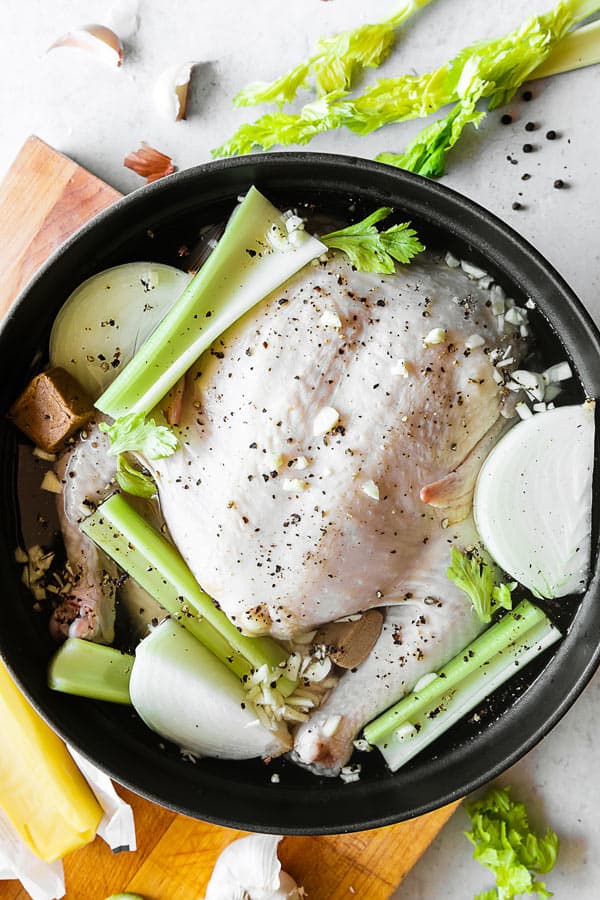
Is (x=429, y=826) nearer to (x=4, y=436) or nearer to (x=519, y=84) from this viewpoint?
(x=4, y=436)

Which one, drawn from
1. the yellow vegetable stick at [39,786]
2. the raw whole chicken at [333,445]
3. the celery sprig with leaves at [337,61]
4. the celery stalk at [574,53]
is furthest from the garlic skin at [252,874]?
the celery stalk at [574,53]

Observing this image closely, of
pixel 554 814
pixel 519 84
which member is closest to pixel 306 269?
pixel 519 84

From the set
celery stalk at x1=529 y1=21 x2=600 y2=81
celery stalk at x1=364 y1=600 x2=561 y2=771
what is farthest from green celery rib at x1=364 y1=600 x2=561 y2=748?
celery stalk at x1=529 y1=21 x2=600 y2=81

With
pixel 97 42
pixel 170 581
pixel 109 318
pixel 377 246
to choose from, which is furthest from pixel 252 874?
pixel 97 42

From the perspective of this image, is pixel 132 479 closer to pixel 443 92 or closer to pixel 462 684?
pixel 462 684

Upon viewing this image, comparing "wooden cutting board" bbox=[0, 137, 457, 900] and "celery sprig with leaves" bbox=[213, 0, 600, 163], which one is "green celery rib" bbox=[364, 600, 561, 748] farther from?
"celery sprig with leaves" bbox=[213, 0, 600, 163]
